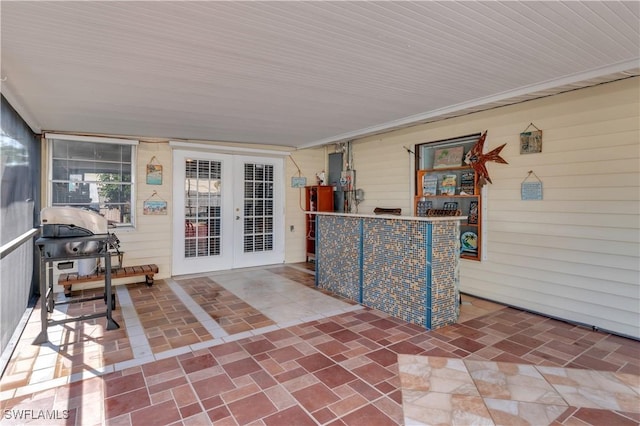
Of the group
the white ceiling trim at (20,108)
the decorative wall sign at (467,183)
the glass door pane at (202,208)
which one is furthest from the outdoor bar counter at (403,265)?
the white ceiling trim at (20,108)

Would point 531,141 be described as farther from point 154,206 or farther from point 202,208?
point 154,206

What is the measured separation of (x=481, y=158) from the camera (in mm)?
4520

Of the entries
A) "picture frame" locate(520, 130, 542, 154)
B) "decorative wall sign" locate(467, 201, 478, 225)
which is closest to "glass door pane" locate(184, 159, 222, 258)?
"decorative wall sign" locate(467, 201, 478, 225)

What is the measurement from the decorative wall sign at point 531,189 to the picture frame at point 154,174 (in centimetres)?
541

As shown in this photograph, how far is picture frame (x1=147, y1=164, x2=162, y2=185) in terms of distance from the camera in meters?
5.64

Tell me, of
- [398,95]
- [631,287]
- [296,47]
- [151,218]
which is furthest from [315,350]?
[151,218]

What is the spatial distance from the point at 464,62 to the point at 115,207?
533 cm

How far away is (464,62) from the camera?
9.30 ft

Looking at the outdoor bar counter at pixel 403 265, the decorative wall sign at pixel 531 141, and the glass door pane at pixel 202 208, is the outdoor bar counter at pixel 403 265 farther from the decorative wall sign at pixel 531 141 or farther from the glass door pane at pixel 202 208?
the glass door pane at pixel 202 208

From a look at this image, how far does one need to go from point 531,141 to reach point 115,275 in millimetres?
5820

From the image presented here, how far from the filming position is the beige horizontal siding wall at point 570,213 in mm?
3297

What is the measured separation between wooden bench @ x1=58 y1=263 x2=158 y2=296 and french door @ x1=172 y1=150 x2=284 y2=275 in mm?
617

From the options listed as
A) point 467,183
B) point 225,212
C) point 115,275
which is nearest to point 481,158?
point 467,183

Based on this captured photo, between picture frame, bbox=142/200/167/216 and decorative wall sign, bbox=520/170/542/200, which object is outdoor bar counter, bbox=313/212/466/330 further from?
picture frame, bbox=142/200/167/216
